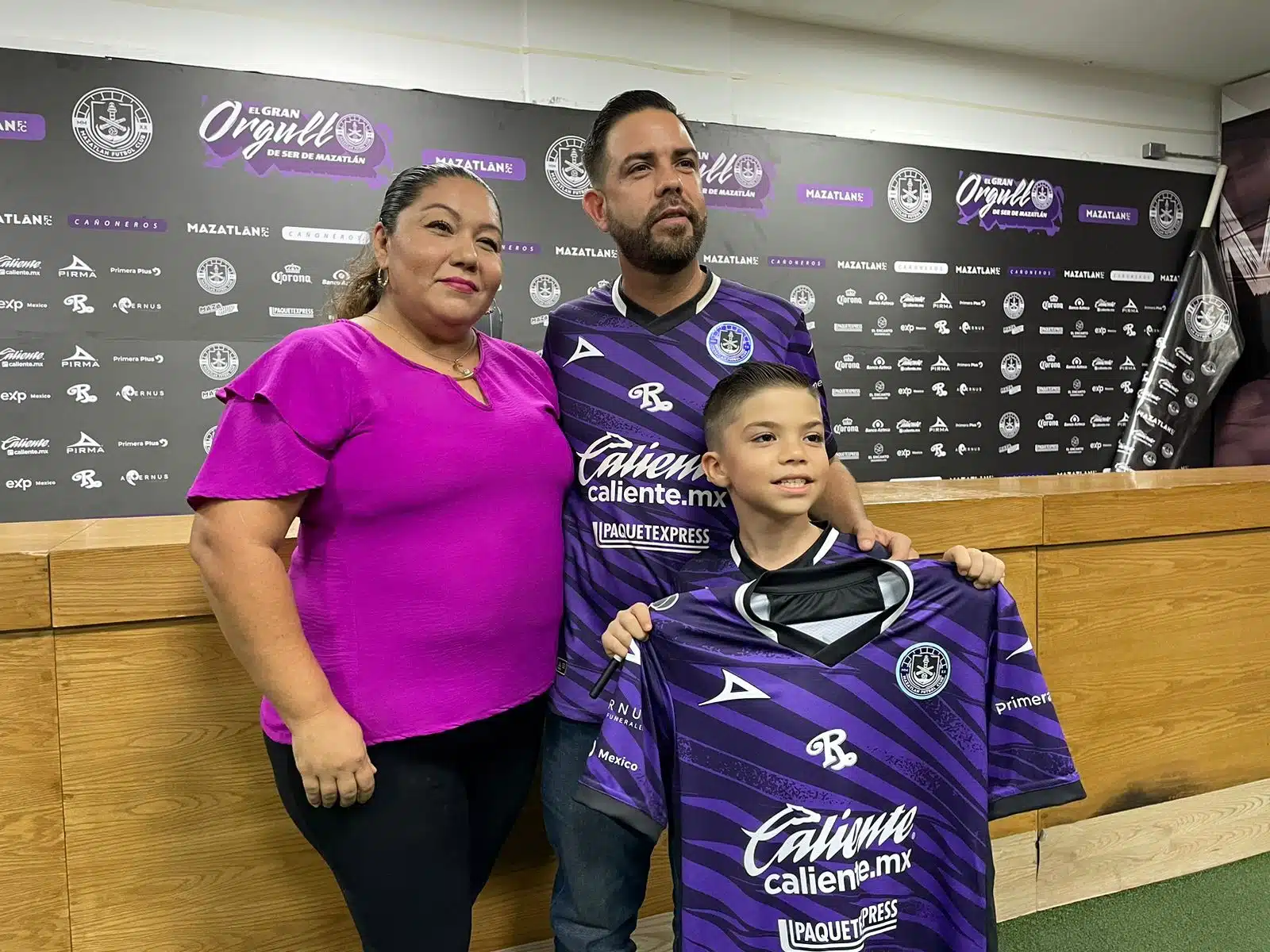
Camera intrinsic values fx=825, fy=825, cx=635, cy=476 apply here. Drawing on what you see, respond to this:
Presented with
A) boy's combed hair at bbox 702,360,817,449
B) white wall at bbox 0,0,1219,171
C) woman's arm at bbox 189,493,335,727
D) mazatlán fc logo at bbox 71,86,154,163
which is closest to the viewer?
woman's arm at bbox 189,493,335,727

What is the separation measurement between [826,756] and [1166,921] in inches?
59.0

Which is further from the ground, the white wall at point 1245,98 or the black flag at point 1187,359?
the white wall at point 1245,98

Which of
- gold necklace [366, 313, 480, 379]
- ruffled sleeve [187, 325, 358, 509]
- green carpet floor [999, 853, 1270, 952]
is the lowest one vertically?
green carpet floor [999, 853, 1270, 952]

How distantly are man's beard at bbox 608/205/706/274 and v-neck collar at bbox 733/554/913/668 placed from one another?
542 millimetres

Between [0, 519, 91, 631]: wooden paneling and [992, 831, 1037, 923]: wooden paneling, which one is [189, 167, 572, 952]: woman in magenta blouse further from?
[992, 831, 1037, 923]: wooden paneling

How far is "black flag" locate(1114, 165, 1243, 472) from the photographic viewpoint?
203 inches

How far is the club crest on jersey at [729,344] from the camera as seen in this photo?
1.40m

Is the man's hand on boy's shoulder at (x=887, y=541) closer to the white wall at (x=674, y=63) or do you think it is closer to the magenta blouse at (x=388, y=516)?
the magenta blouse at (x=388, y=516)

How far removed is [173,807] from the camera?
56.5 inches

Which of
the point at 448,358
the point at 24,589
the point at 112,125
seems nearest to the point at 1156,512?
the point at 448,358

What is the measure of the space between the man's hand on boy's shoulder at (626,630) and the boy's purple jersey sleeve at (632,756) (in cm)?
1

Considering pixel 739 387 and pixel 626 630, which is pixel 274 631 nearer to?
pixel 626 630

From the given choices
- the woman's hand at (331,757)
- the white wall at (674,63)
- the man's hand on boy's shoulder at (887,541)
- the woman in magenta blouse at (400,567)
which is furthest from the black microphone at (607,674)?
the white wall at (674,63)

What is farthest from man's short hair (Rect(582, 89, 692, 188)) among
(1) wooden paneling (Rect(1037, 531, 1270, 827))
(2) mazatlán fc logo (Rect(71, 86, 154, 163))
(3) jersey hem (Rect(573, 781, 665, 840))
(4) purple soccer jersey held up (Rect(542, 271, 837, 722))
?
(2) mazatlán fc logo (Rect(71, 86, 154, 163))
